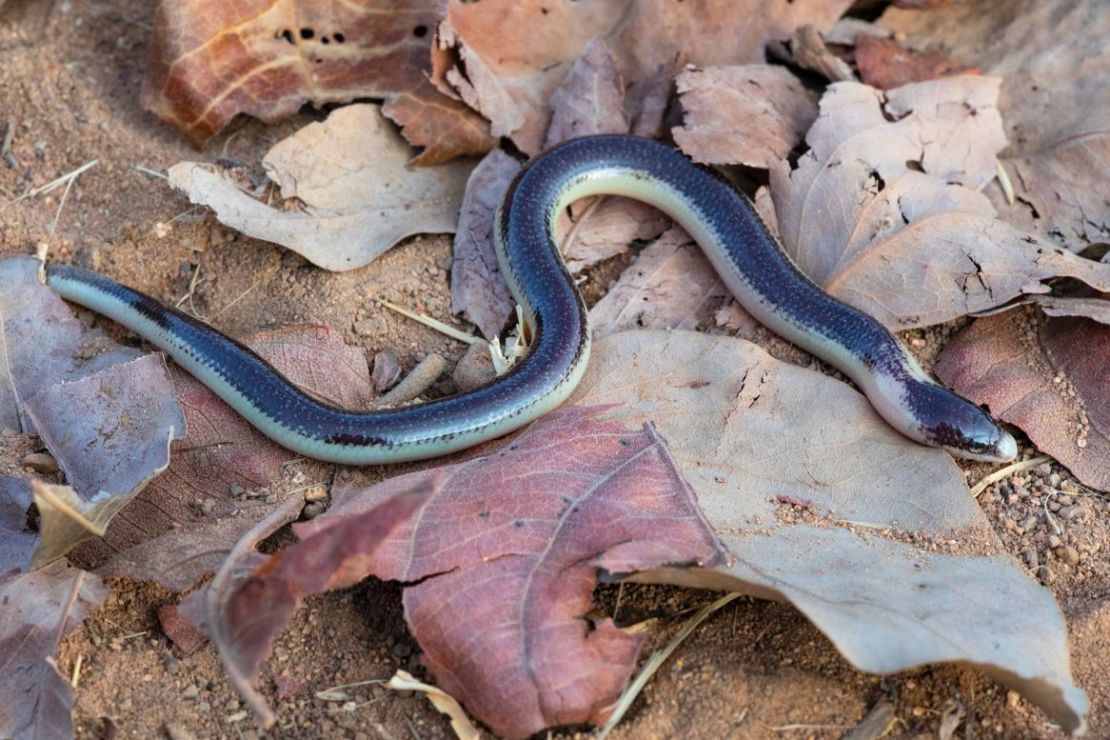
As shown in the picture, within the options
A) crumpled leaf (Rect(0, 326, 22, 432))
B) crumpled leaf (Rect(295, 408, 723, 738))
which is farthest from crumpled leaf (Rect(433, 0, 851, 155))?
crumpled leaf (Rect(0, 326, 22, 432))

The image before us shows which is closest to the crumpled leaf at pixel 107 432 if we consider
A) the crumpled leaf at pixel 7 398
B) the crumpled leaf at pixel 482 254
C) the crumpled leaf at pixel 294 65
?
the crumpled leaf at pixel 7 398

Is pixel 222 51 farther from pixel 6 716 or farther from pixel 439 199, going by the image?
pixel 6 716

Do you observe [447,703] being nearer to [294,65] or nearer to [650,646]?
[650,646]

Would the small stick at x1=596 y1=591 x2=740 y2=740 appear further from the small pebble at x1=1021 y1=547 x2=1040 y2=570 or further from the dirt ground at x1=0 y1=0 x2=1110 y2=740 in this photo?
the small pebble at x1=1021 y1=547 x2=1040 y2=570

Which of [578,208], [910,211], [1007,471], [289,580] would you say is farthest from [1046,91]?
[289,580]

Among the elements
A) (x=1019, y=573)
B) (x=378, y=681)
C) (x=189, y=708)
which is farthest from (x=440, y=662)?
(x=1019, y=573)

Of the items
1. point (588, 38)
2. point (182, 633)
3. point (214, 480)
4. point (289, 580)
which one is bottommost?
point (182, 633)

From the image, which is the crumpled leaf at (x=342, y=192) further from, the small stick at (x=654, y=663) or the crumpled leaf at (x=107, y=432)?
the small stick at (x=654, y=663)
